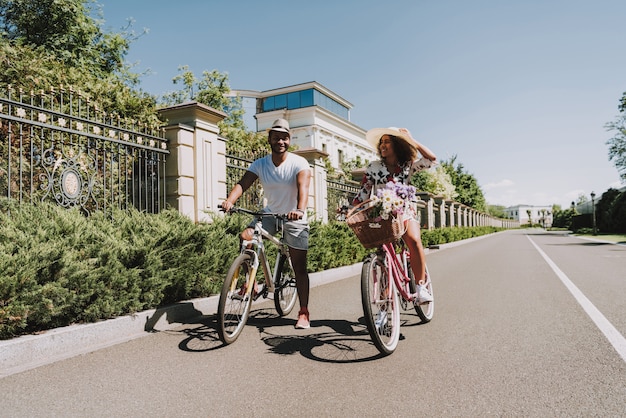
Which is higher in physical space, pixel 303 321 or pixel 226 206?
pixel 226 206

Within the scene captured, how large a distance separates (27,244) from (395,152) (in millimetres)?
3333

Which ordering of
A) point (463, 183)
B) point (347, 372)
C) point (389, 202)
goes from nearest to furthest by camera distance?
point (347, 372) → point (389, 202) → point (463, 183)

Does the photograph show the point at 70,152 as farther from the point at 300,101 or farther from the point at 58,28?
the point at 300,101

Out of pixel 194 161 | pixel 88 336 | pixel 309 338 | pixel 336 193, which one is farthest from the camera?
pixel 336 193

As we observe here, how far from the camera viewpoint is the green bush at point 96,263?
358cm

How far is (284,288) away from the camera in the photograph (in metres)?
5.06

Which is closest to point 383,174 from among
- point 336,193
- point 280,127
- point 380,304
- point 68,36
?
point 280,127

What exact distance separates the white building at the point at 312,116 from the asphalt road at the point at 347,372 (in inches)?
1692

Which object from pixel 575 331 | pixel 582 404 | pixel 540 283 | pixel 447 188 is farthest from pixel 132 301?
pixel 447 188

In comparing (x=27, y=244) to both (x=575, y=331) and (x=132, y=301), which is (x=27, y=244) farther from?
(x=575, y=331)

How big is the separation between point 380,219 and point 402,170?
0.89 meters

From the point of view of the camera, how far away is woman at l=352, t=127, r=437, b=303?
4.29 meters

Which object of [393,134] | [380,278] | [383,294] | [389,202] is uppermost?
[393,134]

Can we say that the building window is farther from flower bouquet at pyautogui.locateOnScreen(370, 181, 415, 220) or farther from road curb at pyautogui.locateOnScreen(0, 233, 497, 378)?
flower bouquet at pyautogui.locateOnScreen(370, 181, 415, 220)
